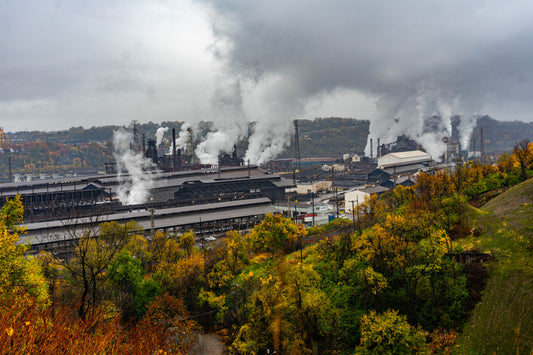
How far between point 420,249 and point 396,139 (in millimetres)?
77541

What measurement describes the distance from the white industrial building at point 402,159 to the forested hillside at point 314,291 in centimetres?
4858

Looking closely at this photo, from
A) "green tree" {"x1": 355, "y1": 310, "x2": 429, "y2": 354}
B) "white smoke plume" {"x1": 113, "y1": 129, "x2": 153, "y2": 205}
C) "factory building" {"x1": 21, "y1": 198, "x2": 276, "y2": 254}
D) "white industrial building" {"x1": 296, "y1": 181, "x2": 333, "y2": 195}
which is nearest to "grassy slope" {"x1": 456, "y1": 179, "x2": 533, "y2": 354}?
"green tree" {"x1": 355, "y1": 310, "x2": 429, "y2": 354}

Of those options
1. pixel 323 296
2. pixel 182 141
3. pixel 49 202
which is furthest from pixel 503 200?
pixel 182 141

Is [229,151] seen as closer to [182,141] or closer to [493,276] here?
[182,141]

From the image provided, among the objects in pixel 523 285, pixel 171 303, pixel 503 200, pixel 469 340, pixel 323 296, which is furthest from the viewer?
pixel 503 200

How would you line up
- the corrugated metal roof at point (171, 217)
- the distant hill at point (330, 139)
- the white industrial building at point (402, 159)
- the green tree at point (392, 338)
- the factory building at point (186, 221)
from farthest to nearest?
the distant hill at point (330, 139) < the white industrial building at point (402, 159) < the factory building at point (186, 221) < the corrugated metal roof at point (171, 217) < the green tree at point (392, 338)

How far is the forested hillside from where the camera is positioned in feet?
33.1

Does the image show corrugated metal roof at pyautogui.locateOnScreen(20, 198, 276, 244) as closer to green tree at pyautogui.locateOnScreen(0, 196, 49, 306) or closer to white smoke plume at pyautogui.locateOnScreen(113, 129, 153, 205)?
white smoke plume at pyautogui.locateOnScreen(113, 129, 153, 205)

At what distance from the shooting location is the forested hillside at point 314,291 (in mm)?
10078

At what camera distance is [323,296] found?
13.1 meters

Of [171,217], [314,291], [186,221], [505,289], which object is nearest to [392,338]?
[314,291]

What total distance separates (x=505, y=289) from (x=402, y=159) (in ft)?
198

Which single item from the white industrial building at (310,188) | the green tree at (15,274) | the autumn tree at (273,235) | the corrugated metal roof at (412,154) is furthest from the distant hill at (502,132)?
the green tree at (15,274)

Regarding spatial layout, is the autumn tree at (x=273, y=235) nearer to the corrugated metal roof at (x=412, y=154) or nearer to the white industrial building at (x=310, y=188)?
the white industrial building at (x=310, y=188)
